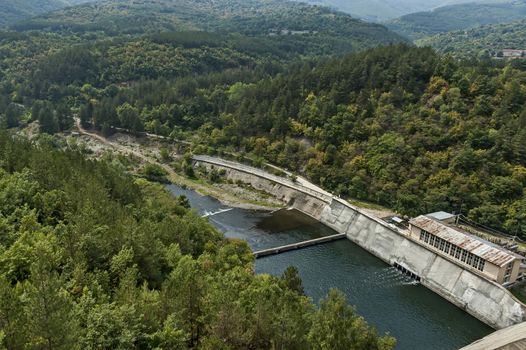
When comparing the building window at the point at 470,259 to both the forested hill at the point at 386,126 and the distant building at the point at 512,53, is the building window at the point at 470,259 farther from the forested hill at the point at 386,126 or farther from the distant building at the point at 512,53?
the distant building at the point at 512,53

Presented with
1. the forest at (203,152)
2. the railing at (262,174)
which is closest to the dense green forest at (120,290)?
the forest at (203,152)

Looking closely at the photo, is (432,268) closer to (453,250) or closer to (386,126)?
(453,250)

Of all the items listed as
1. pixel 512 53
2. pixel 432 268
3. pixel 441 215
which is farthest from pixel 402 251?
pixel 512 53

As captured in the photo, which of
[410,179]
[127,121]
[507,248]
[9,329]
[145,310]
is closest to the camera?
[9,329]

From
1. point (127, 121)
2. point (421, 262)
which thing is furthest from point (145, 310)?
point (127, 121)

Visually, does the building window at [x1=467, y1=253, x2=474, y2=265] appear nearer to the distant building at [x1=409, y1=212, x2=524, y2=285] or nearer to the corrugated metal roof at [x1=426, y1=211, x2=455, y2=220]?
the distant building at [x1=409, y1=212, x2=524, y2=285]

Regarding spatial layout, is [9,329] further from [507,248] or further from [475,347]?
[507,248]
